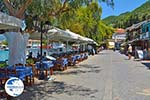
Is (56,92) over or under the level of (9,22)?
under

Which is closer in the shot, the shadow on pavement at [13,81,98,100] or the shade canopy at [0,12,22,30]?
the shade canopy at [0,12,22,30]

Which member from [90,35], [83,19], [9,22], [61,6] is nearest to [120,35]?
[90,35]

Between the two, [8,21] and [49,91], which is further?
[49,91]

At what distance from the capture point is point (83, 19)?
54.1 meters

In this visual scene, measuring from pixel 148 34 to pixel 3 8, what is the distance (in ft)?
116

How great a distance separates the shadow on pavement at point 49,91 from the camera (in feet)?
34.5

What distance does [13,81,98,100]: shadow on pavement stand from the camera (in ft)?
34.5

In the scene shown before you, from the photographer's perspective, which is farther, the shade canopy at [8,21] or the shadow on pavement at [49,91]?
the shadow on pavement at [49,91]

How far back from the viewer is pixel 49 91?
1161cm

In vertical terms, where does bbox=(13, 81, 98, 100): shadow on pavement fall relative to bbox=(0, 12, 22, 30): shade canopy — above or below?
below

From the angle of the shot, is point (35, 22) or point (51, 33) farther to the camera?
point (51, 33)

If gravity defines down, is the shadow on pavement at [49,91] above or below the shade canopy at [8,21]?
below

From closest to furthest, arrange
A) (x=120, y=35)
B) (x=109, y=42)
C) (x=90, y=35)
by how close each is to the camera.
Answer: (x=90, y=35)
(x=109, y=42)
(x=120, y=35)

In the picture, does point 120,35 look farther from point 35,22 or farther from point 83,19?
point 35,22
